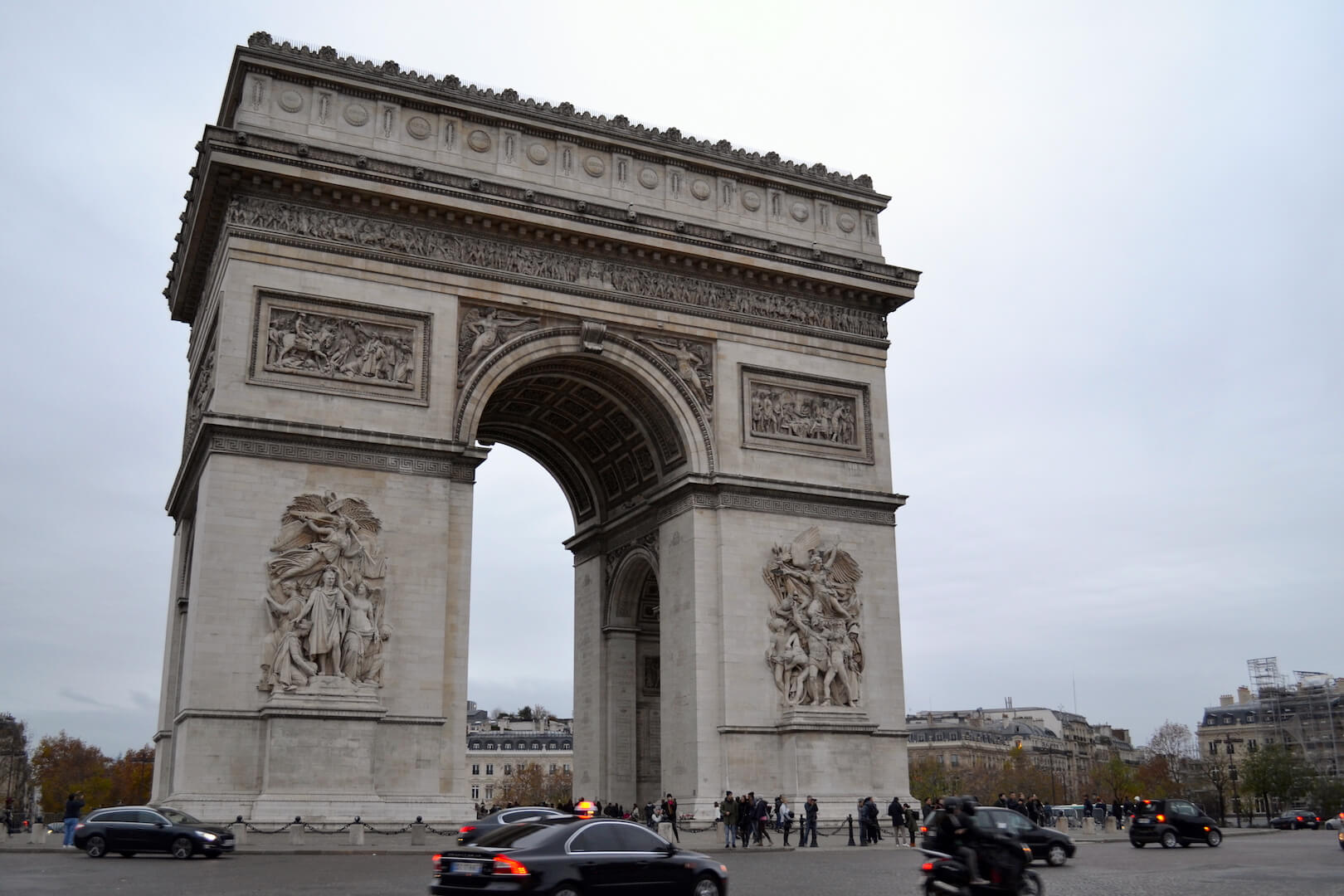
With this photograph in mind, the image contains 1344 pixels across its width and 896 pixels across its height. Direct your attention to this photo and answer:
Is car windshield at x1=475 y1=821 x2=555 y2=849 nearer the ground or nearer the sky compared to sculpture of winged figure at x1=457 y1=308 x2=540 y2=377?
nearer the ground

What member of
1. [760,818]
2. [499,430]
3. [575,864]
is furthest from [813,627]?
[575,864]

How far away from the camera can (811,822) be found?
96.4 ft

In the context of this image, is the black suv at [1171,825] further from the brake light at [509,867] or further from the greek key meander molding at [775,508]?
the brake light at [509,867]

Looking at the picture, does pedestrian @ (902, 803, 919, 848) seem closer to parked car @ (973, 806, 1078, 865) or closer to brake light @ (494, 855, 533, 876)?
parked car @ (973, 806, 1078, 865)

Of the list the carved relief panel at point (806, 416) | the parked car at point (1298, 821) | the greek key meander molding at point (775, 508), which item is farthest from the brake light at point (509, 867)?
the parked car at point (1298, 821)

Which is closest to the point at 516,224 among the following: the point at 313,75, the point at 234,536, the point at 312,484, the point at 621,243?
the point at 621,243

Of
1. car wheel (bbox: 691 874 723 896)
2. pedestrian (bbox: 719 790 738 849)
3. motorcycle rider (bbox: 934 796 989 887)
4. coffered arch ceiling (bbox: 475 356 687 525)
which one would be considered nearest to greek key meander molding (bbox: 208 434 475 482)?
coffered arch ceiling (bbox: 475 356 687 525)

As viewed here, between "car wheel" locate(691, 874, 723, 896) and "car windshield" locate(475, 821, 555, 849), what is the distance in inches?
74.9

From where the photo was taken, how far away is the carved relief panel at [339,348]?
29000 millimetres

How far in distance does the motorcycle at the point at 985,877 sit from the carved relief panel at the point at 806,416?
20.2m

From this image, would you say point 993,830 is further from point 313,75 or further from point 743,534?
point 313,75

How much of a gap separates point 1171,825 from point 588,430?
18.5 m

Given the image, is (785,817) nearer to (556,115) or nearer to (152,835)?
(152,835)

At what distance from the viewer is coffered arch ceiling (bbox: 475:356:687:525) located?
33.9 m
